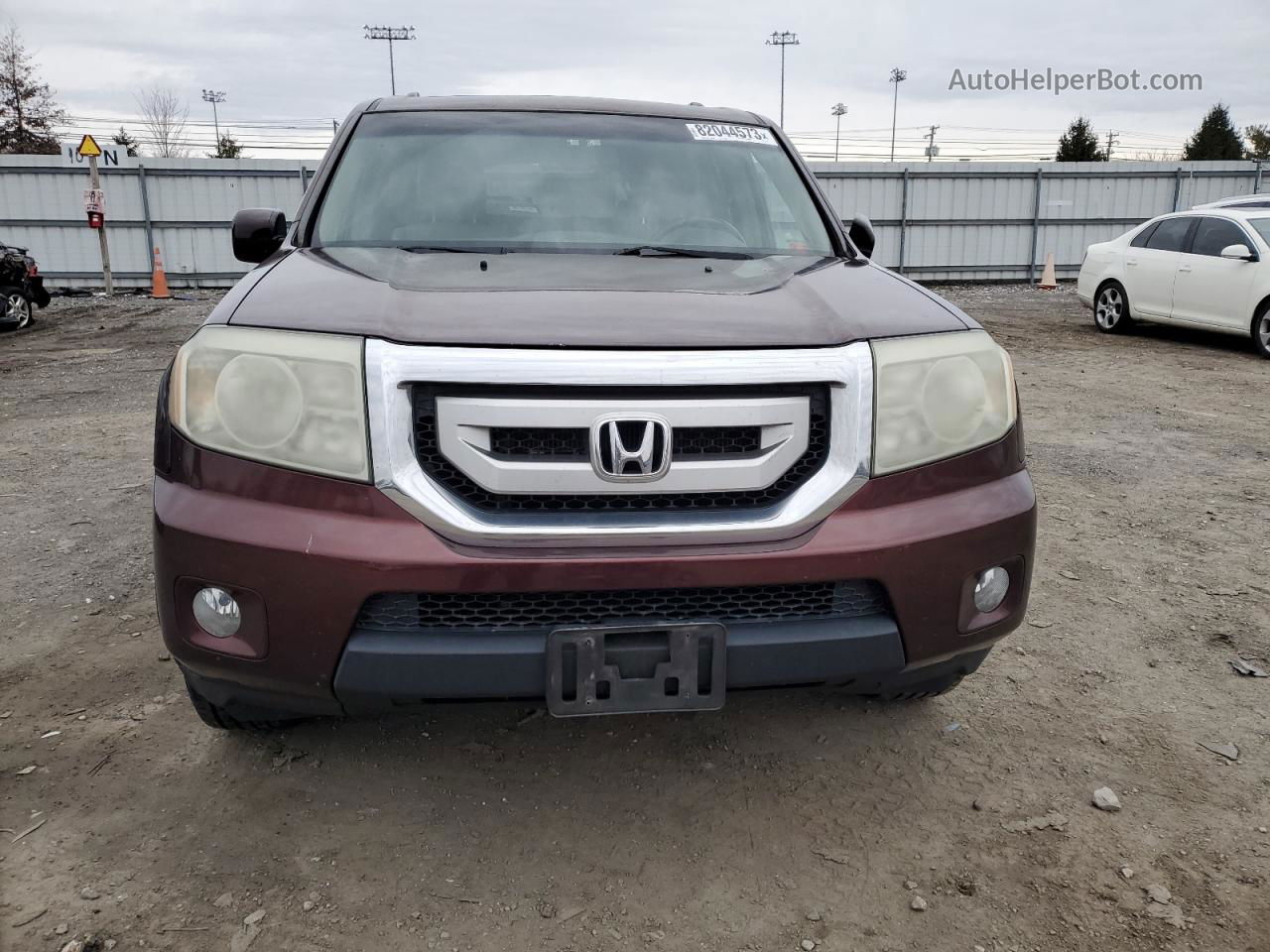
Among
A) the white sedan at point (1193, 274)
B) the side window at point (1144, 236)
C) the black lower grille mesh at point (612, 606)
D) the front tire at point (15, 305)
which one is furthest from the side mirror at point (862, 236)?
the front tire at point (15, 305)

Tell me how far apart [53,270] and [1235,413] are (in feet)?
64.0

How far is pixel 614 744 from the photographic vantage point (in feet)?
8.69

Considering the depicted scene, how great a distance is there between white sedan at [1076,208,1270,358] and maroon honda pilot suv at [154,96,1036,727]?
9.28 m

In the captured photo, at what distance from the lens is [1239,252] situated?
9656 millimetres

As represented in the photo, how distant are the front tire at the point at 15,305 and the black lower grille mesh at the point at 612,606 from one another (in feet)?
43.1

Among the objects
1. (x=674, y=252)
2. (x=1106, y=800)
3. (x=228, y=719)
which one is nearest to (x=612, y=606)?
→ (x=228, y=719)

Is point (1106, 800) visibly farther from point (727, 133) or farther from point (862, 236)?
point (727, 133)

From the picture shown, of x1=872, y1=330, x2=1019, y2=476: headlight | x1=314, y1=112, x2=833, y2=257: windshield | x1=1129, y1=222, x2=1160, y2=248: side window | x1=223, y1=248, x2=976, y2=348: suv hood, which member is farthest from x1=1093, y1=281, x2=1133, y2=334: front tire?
x1=872, y1=330, x2=1019, y2=476: headlight

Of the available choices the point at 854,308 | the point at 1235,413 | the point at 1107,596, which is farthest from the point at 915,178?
the point at 854,308

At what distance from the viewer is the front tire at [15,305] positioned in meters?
12.4

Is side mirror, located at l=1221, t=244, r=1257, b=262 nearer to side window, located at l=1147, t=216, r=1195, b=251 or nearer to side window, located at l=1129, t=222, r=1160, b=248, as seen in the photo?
side window, located at l=1147, t=216, r=1195, b=251

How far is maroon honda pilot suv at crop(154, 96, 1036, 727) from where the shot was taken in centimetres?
184

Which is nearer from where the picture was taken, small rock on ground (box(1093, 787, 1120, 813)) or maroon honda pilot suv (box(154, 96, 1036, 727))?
maroon honda pilot suv (box(154, 96, 1036, 727))

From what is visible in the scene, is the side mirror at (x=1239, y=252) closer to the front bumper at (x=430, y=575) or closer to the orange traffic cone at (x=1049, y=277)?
the front bumper at (x=430, y=575)
